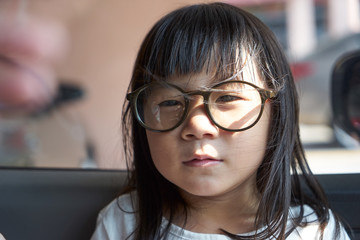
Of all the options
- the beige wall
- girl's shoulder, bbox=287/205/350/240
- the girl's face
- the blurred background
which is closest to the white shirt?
girl's shoulder, bbox=287/205/350/240

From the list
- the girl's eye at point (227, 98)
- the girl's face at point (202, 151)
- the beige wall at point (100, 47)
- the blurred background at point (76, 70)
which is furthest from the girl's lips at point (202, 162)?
the beige wall at point (100, 47)

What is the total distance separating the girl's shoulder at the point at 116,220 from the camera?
1.15 m

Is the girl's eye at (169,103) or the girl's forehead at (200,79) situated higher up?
the girl's forehead at (200,79)

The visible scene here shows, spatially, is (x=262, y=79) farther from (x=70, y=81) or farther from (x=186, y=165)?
(x=70, y=81)

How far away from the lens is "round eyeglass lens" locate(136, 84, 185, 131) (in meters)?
0.99

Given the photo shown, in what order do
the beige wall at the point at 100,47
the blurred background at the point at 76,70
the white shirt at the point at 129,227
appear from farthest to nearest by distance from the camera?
1. the beige wall at the point at 100,47
2. the blurred background at the point at 76,70
3. the white shirt at the point at 129,227

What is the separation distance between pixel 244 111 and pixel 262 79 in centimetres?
9

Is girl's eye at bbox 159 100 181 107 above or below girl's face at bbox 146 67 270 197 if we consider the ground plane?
above

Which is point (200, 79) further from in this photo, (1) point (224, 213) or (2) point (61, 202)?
(2) point (61, 202)

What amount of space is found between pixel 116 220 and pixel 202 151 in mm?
333

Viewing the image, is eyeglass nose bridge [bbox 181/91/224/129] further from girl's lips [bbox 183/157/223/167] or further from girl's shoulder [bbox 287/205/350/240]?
girl's shoulder [bbox 287/205/350/240]

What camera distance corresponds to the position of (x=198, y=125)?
95 cm

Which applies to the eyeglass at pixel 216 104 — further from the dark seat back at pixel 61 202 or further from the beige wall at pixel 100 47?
the beige wall at pixel 100 47

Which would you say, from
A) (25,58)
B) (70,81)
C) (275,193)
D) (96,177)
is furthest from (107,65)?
(275,193)
